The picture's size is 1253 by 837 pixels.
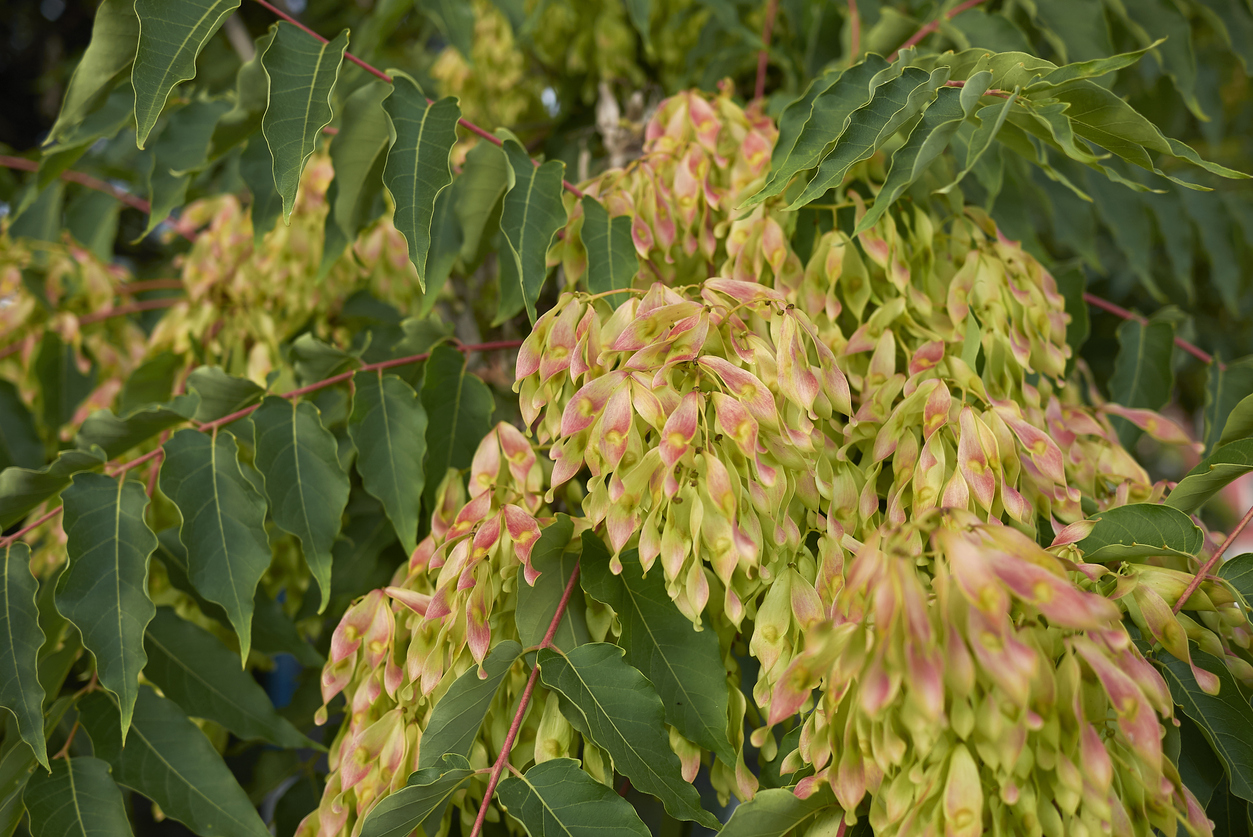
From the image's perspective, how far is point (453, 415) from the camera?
0.94 m

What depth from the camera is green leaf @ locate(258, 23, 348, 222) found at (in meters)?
0.76

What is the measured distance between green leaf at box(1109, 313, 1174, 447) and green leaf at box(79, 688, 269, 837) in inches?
48.8

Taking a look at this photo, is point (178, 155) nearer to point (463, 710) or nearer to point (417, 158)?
point (417, 158)

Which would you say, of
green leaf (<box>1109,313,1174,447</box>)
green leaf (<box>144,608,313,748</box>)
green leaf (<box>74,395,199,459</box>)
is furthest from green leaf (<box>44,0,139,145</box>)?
A: green leaf (<box>1109,313,1174,447</box>)

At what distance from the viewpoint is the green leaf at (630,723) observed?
0.64 meters

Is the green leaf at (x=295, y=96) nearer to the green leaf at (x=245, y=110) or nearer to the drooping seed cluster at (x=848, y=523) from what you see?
the green leaf at (x=245, y=110)

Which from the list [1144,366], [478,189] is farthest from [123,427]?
[1144,366]

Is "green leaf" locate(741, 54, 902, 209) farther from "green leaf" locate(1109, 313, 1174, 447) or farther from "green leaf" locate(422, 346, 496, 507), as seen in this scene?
"green leaf" locate(1109, 313, 1174, 447)

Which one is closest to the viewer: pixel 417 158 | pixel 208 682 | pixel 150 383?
pixel 417 158

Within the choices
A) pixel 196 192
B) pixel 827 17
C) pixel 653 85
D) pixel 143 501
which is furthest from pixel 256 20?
pixel 143 501

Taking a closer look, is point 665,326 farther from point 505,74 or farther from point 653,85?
point 505,74

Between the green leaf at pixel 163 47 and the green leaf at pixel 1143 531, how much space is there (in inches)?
35.1

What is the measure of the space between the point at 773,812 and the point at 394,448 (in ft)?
1.75

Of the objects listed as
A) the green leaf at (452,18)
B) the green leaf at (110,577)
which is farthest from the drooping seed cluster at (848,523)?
the green leaf at (452,18)
